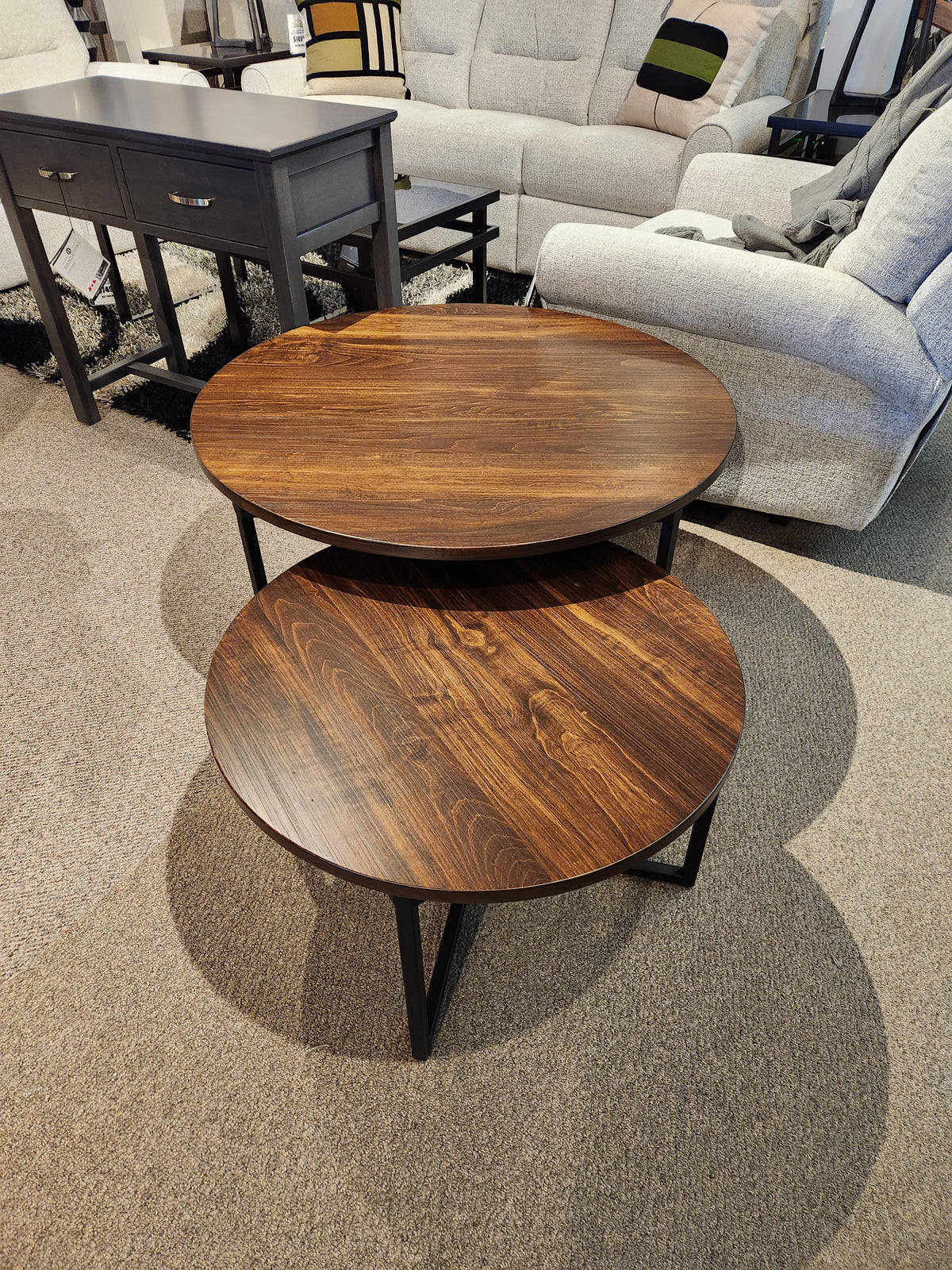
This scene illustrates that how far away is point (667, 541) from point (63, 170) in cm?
167

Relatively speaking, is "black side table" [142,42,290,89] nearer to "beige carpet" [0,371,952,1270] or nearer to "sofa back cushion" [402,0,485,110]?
"sofa back cushion" [402,0,485,110]

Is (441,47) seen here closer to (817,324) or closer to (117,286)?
(117,286)

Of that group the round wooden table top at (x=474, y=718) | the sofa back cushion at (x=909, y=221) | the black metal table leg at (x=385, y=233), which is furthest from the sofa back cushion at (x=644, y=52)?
the round wooden table top at (x=474, y=718)

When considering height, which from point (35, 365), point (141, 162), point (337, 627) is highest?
point (141, 162)

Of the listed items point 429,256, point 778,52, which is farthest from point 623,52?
point 429,256

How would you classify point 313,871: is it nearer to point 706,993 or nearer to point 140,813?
point 140,813

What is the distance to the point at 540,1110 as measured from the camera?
1009 mm

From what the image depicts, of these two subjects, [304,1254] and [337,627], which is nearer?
[304,1254]

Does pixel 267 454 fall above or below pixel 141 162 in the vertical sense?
below

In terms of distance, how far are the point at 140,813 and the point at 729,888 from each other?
0.96 meters

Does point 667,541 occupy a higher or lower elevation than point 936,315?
lower

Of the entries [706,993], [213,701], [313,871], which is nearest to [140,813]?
[313,871]

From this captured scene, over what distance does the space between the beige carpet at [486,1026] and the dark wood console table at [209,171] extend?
915 millimetres

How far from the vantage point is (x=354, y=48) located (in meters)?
3.45
